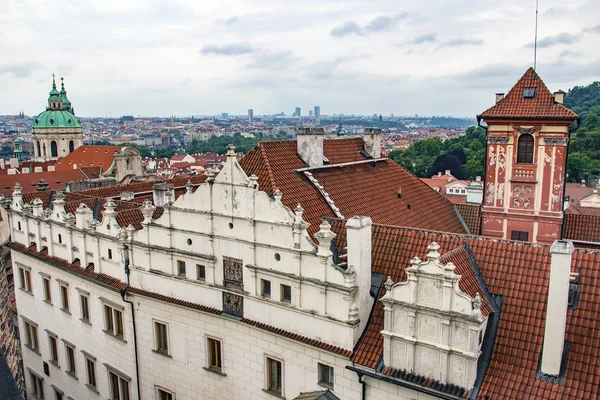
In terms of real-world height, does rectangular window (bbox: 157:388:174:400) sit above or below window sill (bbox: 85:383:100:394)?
above

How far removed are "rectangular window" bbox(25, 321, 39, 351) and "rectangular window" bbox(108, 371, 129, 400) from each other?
7.97 meters

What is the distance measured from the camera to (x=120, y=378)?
83.1ft

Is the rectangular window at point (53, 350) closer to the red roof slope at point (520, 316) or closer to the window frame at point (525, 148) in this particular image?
the red roof slope at point (520, 316)

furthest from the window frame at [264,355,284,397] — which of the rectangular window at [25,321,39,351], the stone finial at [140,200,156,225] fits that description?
the rectangular window at [25,321,39,351]

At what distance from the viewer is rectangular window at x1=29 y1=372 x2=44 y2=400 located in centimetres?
3145

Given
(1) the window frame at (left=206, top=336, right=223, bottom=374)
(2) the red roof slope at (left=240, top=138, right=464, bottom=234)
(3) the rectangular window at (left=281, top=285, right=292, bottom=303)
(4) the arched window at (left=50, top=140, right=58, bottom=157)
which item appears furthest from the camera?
(4) the arched window at (left=50, top=140, right=58, bottom=157)

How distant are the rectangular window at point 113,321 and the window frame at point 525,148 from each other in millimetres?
20024

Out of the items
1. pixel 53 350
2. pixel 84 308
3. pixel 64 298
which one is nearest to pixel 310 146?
pixel 84 308

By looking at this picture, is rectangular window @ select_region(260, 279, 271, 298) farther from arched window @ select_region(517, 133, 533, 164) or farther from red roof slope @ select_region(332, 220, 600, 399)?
arched window @ select_region(517, 133, 533, 164)

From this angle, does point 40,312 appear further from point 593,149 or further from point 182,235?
point 593,149

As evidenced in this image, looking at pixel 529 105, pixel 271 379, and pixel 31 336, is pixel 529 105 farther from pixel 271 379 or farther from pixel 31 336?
pixel 31 336

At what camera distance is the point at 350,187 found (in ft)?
85.3

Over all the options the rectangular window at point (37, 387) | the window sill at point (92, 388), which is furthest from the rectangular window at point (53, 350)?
the window sill at point (92, 388)

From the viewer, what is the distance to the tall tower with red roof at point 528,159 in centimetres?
2450
